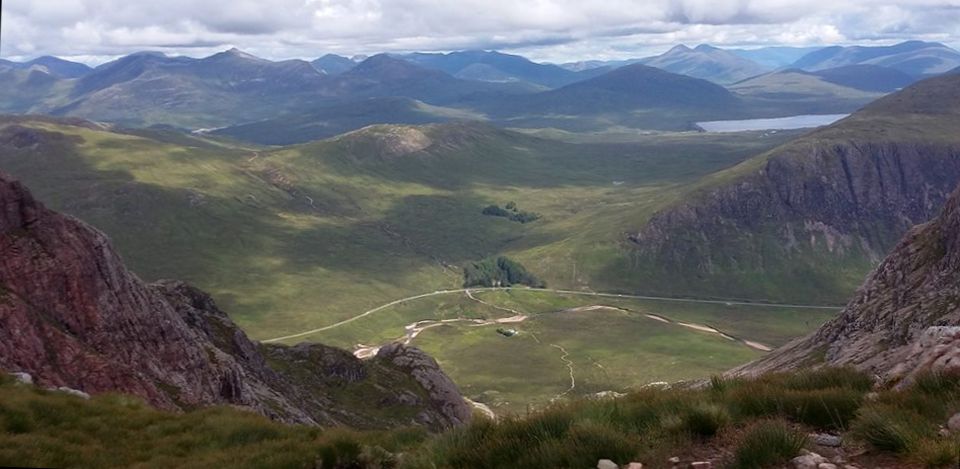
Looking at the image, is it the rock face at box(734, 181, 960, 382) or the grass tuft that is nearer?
the grass tuft

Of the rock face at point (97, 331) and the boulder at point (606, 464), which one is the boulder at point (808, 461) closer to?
the boulder at point (606, 464)

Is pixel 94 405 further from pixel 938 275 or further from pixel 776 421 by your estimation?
pixel 938 275

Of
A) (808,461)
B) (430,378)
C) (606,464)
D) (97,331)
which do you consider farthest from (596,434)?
(430,378)

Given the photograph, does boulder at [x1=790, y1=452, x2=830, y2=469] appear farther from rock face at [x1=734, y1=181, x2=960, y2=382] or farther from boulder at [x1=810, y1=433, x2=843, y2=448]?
rock face at [x1=734, y1=181, x2=960, y2=382]

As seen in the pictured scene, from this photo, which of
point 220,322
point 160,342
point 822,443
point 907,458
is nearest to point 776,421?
point 822,443

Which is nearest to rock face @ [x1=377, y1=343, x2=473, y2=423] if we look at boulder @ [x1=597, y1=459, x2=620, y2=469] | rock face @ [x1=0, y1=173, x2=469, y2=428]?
rock face @ [x1=0, y1=173, x2=469, y2=428]

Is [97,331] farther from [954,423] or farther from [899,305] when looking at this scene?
[899,305]

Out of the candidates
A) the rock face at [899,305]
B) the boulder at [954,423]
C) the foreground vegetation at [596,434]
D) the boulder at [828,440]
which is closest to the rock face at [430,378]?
the rock face at [899,305]
